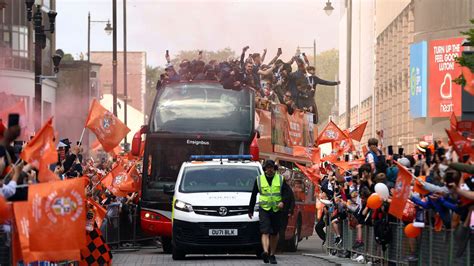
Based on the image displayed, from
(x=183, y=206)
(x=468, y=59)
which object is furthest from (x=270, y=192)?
(x=468, y=59)

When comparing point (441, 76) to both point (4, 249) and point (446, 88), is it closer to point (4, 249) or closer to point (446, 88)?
point (446, 88)

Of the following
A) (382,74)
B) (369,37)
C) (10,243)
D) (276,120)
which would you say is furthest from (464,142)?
(369,37)

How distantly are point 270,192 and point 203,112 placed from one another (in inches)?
266

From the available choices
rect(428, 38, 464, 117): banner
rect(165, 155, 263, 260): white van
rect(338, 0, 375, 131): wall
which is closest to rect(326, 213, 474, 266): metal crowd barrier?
rect(165, 155, 263, 260): white van

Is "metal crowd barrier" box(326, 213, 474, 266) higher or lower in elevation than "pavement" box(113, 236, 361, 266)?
higher

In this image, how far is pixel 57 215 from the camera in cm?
1259

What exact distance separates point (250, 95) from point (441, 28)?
130 ft

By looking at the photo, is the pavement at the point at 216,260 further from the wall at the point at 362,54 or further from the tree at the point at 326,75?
the tree at the point at 326,75

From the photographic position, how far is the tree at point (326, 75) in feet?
571

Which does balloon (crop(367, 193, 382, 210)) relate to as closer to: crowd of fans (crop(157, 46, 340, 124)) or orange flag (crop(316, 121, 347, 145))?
crowd of fans (crop(157, 46, 340, 124))

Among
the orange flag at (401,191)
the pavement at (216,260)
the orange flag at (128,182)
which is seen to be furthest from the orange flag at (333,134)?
the orange flag at (401,191)

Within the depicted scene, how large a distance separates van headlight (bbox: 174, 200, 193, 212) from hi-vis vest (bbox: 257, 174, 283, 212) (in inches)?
70.6

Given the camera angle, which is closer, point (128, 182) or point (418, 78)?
point (128, 182)

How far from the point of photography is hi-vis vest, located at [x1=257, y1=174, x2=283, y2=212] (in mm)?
23172
